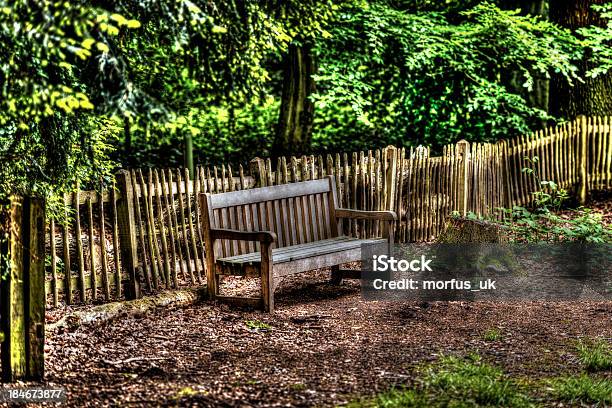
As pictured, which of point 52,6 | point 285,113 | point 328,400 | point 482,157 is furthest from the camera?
point 285,113

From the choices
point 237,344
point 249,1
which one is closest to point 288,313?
point 237,344

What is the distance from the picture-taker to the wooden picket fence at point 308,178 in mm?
7328

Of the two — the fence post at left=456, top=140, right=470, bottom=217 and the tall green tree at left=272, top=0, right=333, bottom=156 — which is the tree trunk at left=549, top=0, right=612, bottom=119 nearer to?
the fence post at left=456, top=140, right=470, bottom=217

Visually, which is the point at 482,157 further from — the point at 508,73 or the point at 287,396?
the point at 287,396

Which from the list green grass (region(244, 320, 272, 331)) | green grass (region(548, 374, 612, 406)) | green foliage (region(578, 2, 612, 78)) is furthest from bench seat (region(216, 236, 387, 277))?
green foliage (region(578, 2, 612, 78))

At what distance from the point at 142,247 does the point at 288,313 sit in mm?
1636

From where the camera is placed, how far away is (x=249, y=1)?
237 inches

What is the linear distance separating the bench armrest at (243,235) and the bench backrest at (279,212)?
89 mm

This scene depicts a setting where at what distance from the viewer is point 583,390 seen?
189 inches

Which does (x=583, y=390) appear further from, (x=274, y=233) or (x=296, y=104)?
(x=296, y=104)

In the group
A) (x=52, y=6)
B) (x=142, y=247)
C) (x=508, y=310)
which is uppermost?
Result: (x=52, y=6)

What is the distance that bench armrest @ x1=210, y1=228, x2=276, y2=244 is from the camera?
274 inches

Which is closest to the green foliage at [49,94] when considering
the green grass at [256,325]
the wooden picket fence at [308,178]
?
the wooden picket fence at [308,178]

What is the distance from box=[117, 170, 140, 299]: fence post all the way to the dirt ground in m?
0.47
